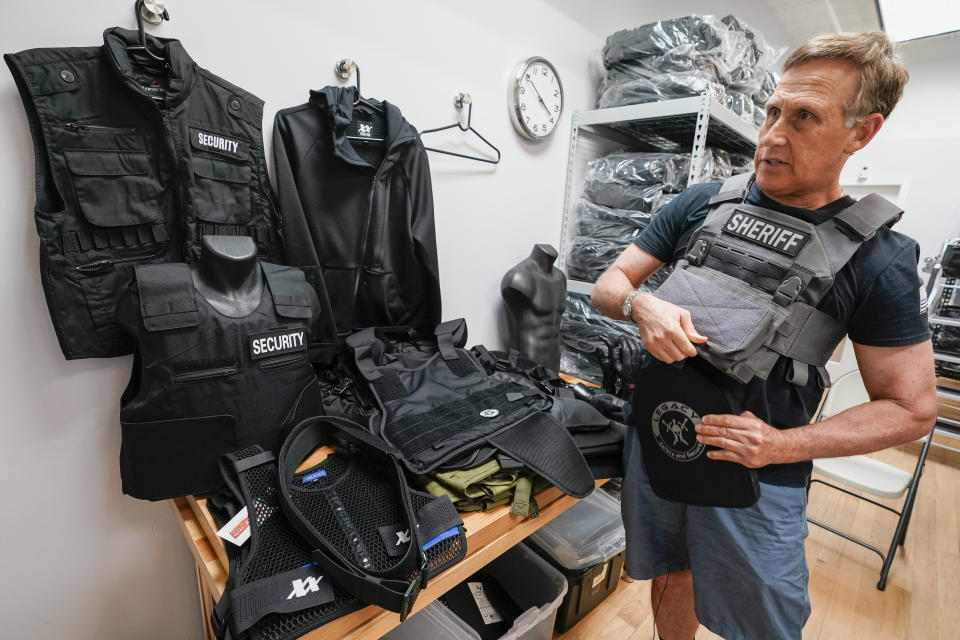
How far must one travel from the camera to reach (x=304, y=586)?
70 cm

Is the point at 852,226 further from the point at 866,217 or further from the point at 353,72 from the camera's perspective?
the point at 353,72

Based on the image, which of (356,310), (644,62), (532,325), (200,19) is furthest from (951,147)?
(200,19)

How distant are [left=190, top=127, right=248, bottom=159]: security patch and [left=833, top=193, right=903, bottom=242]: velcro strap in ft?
4.39

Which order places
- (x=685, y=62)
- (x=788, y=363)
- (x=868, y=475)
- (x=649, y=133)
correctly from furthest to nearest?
(x=649, y=133) < (x=868, y=475) < (x=685, y=62) < (x=788, y=363)

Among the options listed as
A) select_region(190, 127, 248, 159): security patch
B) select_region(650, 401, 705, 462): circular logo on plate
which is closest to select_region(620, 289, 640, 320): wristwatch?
select_region(650, 401, 705, 462): circular logo on plate

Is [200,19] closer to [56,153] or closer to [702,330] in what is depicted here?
[56,153]

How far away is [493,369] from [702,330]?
0.74 meters

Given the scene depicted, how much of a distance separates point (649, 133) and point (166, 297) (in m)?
2.19

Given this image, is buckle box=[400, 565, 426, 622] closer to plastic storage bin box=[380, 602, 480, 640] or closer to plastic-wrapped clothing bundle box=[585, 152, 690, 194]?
plastic storage bin box=[380, 602, 480, 640]

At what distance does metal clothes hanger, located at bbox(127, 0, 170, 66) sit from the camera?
2.98ft

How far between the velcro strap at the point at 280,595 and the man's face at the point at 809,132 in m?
1.16

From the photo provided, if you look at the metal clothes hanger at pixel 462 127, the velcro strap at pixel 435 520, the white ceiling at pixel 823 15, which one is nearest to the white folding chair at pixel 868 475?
the velcro strap at pixel 435 520

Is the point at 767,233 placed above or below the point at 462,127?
below

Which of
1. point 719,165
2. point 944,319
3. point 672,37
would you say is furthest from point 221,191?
point 944,319
